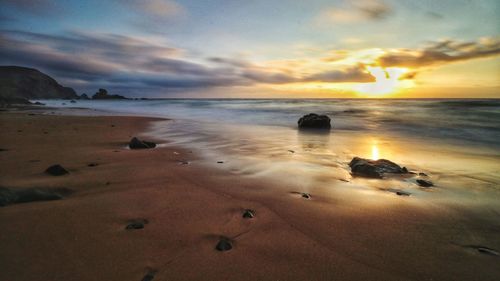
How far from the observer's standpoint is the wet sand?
185 cm

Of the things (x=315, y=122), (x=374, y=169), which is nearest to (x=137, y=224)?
(x=374, y=169)

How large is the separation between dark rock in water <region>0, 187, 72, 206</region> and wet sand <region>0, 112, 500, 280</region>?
0.12 metres

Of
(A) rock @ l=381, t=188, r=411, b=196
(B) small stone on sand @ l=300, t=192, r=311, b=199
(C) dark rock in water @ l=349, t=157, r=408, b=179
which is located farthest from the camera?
(C) dark rock in water @ l=349, t=157, r=408, b=179

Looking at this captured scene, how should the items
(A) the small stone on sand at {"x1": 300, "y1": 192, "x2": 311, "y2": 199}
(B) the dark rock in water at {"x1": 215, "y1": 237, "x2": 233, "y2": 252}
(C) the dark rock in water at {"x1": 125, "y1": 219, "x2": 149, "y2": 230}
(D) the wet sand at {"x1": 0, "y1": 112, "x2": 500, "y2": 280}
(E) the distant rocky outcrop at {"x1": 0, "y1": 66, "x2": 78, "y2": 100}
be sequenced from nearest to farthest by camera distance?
(D) the wet sand at {"x1": 0, "y1": 112, "x2": 500, "y2": 280}
(B) the dark rock in water at {"x1": 215, "y1": 237, "x2": 233, "y2": 252}
(C) the dark rock in water at {"x1": 125, "y1": 219, "x2": 149, "y2": 230}
(A) the small stone on sand at {"x1": 300, "y1": 192, "x2": 311, "y2": 199}
(E) the distant rocky outcrop at {"x1": 0, "y1": 66, "x2": 78, "y2": 100}

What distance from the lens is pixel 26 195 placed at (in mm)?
2900

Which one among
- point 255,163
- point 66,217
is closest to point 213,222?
point 66,217

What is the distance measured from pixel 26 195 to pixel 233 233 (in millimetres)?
2347

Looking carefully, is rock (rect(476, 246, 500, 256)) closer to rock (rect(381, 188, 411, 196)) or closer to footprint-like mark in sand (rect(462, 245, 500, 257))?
footprint-like mark in sand (rect(462, 245, 500, 257))

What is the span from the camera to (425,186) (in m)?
3.90

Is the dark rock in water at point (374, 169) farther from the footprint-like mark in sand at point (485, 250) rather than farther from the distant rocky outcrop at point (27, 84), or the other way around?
the distant rocky outcrop at point (27, 84)

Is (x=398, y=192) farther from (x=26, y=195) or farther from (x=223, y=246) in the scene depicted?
(x=26, y=195)

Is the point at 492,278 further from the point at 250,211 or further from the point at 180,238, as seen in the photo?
the point at 180,238

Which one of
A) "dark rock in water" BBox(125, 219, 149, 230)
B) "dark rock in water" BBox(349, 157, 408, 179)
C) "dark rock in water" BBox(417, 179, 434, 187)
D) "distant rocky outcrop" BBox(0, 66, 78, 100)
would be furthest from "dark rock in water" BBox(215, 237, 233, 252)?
"distant rocky outcrop" BBox(0, 66, 78, 100)

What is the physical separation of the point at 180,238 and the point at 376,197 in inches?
Answer: 97.7
